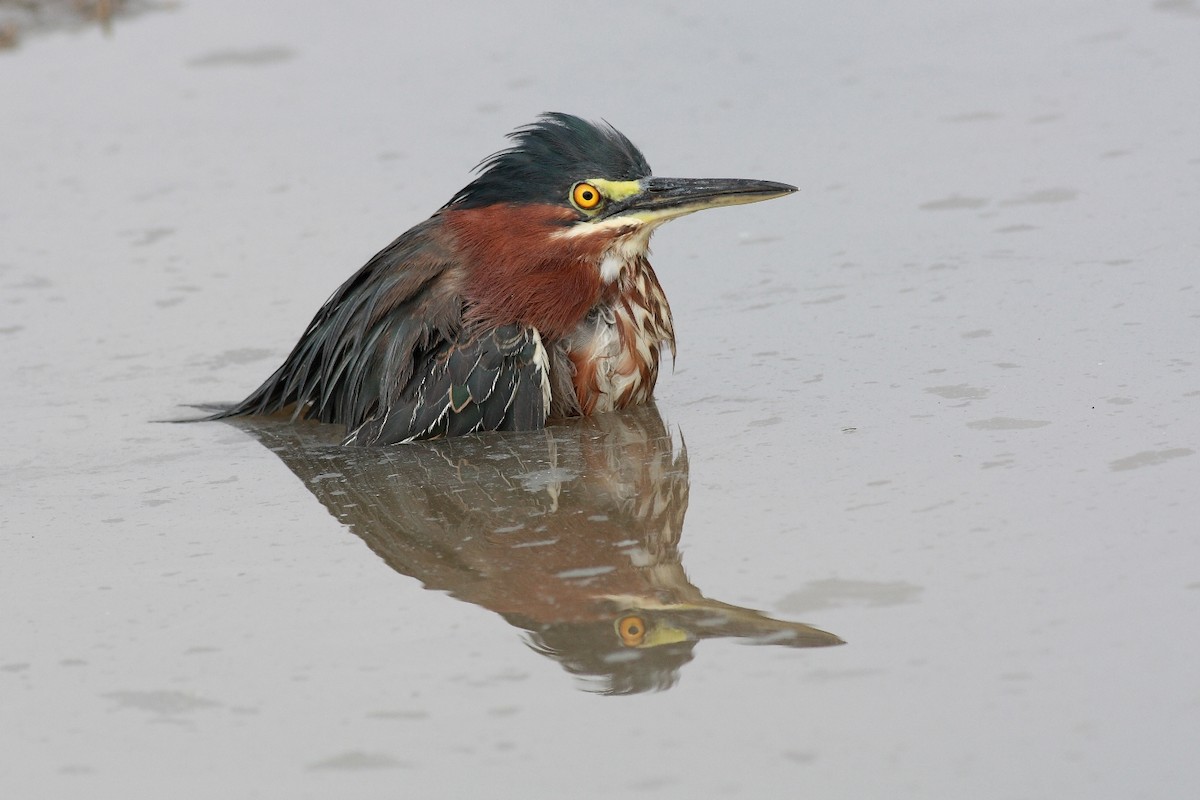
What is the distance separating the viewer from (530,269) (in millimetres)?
5840

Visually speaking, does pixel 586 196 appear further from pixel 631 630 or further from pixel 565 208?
pixel 631 630

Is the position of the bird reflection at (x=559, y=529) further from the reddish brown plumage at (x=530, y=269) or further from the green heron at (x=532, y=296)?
the reddish brown plumage at (x=530, y=269)

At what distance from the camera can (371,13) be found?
1079 cm

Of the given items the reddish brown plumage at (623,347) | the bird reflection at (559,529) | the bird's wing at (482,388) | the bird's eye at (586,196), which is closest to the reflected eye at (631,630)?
the bird reflection at (559,529)

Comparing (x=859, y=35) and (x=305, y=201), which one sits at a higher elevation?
(x=859, y=35)

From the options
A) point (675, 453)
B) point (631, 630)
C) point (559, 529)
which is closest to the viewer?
point (631, 630)

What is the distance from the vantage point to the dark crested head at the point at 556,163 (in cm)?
586

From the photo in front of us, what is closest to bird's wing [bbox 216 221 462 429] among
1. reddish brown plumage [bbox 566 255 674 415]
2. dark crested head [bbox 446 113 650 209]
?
dark crested head [bbox 446 113 650 209]

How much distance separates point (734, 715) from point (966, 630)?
654 millimetres

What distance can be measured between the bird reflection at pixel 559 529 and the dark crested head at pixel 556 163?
823 mm

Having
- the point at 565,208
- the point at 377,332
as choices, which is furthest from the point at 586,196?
the point at 377,332

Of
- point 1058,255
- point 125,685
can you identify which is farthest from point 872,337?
point 125,685

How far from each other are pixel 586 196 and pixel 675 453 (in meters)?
0.98

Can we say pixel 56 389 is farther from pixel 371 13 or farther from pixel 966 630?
pixel 371 13
